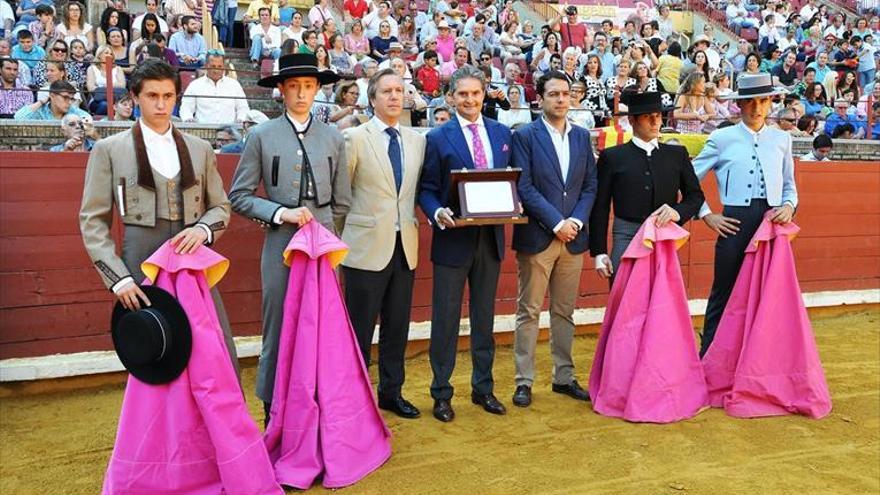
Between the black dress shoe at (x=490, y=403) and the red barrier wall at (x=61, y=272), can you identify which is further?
the red barrier wall at (x=61, y=272)

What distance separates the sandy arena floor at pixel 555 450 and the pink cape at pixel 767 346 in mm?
127

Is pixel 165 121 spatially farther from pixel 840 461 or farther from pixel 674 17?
pixel 674 17

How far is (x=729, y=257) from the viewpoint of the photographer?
461cm

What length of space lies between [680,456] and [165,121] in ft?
8.39

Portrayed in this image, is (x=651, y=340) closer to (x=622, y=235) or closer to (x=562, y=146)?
(x=622, y=235)

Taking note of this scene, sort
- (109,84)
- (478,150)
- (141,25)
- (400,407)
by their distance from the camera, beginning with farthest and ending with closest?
(141,25) < (109,84) < (400,407) < (478,150)

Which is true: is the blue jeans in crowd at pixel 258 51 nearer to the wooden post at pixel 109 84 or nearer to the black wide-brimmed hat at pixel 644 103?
the wooden post at pixel 109 84

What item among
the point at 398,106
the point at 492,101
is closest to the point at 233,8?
the point at 492,101

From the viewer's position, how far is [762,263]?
449 centimetres

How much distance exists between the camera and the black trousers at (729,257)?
455 cm

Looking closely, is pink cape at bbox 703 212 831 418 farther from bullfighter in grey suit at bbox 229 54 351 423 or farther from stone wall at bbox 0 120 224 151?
stone wall at bbox 0 120 224 151

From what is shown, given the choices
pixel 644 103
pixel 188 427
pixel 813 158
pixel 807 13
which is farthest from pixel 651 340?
pixel 807 13

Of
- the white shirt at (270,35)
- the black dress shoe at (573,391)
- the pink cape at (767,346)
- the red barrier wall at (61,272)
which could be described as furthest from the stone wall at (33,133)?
the pink cape at (767,346)

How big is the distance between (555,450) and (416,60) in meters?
6.74
